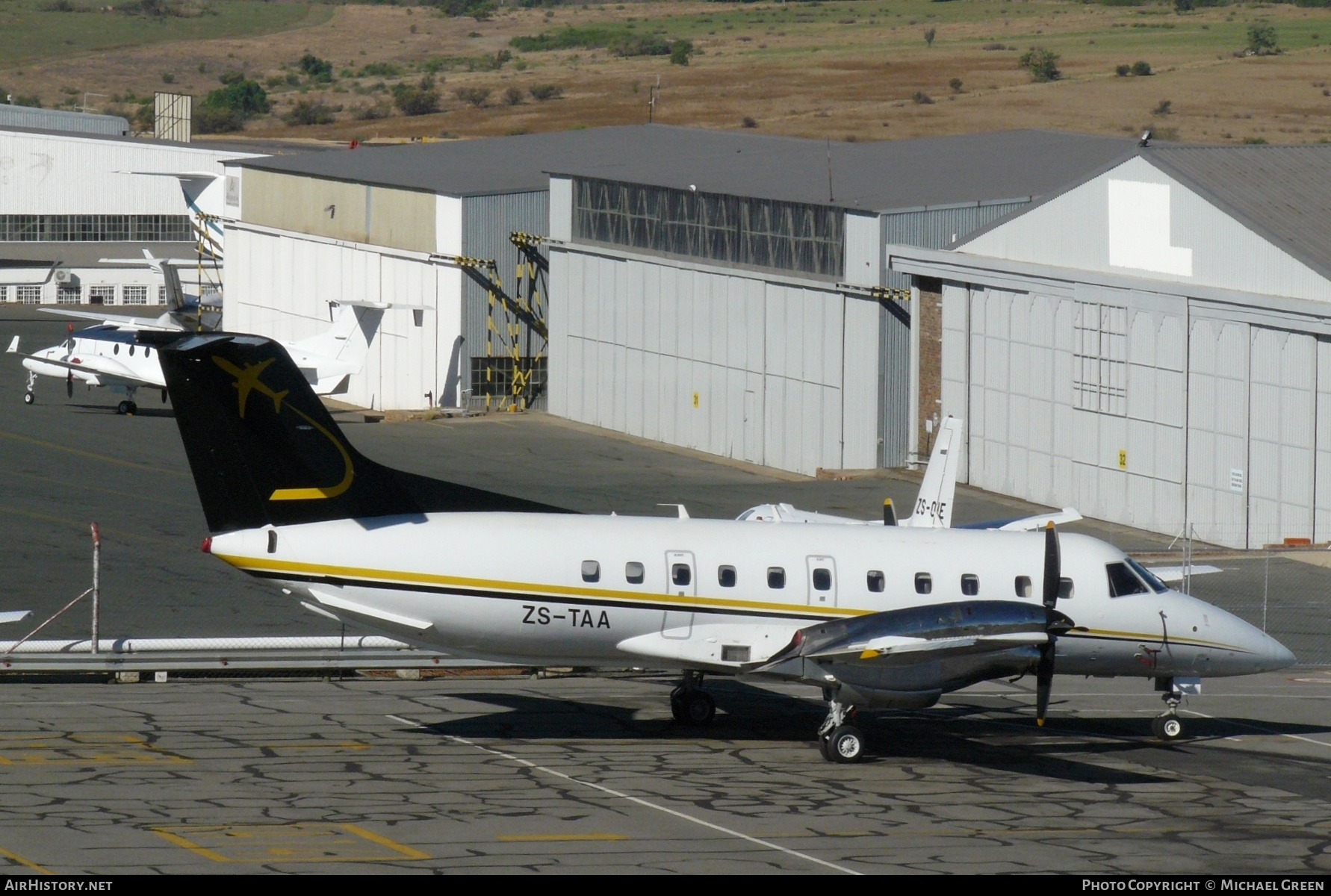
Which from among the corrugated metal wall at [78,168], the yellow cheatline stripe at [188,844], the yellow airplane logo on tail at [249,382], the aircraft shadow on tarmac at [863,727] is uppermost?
the corrugated metal wall at [78,168]

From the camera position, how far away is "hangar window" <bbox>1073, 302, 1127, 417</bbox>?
45.7 metres

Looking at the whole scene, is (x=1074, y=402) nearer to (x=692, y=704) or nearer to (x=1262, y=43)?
(x=692, y=704)

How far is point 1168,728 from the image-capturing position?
87.4 feet

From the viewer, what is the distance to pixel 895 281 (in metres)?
52.7

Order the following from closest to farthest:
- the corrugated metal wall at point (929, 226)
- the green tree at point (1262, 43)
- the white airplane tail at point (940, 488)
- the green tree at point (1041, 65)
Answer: the white airplane tail at point (940, 488) < the corrugated metal wall at point (929, 226) < the green tree at point (1262, 43) < the green tree at point (1041, 65)

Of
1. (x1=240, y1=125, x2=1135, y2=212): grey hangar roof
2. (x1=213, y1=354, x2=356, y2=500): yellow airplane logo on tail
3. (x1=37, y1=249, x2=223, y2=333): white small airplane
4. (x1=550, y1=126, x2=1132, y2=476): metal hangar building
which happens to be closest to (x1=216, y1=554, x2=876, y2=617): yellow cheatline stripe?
(x1=213, y1=354, x2=356, y2=500): yellow airplane logo on tail

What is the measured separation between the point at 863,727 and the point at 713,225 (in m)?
34.0

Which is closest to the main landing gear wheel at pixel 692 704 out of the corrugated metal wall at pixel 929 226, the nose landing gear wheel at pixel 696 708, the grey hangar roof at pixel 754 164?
the nose landing gear wheel at pixel 696 708

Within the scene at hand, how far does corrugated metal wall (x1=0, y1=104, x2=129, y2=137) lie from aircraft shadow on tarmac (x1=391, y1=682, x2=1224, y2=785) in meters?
95.6

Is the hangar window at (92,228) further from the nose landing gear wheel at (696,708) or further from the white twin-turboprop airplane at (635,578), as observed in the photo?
the nose landing gear wheel at (696,708)

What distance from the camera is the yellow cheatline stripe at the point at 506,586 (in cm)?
2381

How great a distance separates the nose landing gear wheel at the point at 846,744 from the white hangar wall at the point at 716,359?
29026 mm

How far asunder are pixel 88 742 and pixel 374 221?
1906 inches

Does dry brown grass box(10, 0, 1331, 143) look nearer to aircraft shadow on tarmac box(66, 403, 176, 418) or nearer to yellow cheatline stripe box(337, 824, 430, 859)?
aircraft shadow on tarmac box(66, 403, 176, 418)
